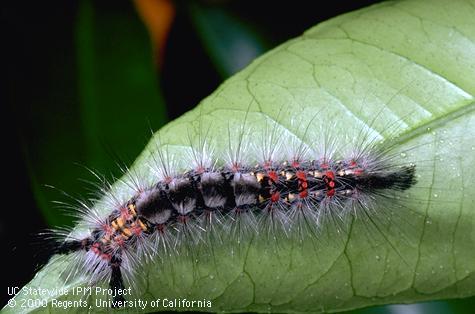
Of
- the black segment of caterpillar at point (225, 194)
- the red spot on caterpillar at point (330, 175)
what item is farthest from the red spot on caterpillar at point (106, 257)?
the red spot on caterpillar at point (330, 175)

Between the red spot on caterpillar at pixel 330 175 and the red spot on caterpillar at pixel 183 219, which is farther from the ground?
the red spot on caterpillar at pixel 330 175

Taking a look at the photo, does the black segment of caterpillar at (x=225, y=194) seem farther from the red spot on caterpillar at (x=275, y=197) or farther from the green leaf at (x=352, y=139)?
the green leaf at (x=352, y=139)

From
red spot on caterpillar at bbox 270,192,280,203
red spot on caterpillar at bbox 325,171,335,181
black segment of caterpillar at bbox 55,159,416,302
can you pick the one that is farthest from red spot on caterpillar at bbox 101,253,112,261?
red spot on caterpillar at bbox 325,171,335,181

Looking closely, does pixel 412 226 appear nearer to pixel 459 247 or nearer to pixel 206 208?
pixel 459 247

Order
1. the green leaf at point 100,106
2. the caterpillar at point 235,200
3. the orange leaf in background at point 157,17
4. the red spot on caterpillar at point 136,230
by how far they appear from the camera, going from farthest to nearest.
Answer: the orange leaf in background at point 157,17
the green leaf at point 100,106
the red spot on caterpillar at point 136,230
the caterpillar at point 235,200

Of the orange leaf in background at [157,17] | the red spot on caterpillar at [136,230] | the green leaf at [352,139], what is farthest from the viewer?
the orange leaf in background at [157,17]

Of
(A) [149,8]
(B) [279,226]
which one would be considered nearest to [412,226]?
(B) [279,226]

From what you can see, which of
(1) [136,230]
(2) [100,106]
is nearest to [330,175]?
(1) [136,230]
